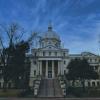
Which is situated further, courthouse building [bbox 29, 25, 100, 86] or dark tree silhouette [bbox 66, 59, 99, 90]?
courthouse building [bbox 29, 25, 100, 86]

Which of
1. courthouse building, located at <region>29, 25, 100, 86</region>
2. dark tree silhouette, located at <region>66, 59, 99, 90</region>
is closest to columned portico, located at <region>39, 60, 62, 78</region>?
courthouse building, located at <region>29, 25, 100, 86</region>

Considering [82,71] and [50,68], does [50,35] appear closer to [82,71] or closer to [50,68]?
[50,68]

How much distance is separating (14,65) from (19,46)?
4.26 meters

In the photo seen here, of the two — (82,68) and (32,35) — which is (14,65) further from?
(82,68)

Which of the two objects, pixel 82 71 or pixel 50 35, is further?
pixel 50 35

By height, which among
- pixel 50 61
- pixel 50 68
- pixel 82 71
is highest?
pixel 50 61

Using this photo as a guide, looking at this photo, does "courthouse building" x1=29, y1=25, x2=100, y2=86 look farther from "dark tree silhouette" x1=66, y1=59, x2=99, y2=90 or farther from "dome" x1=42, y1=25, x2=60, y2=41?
"dark tree silhouette" x1=66, y1=59, x2=99, y2=90

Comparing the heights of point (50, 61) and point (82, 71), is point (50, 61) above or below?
above

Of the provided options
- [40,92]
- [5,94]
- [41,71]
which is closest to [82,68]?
[40,92]

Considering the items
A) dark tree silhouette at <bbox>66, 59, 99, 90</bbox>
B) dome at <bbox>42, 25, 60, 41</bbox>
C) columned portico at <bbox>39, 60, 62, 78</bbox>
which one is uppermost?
dome at <bbox>42, 25, 60, 41</bbox>

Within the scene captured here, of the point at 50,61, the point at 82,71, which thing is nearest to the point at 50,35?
the point at 50,61

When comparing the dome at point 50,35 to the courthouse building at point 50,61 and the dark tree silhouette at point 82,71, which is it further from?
the dark tree silhouette at point 82,71

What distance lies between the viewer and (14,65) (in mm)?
49438

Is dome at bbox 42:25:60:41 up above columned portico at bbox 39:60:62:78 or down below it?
above
